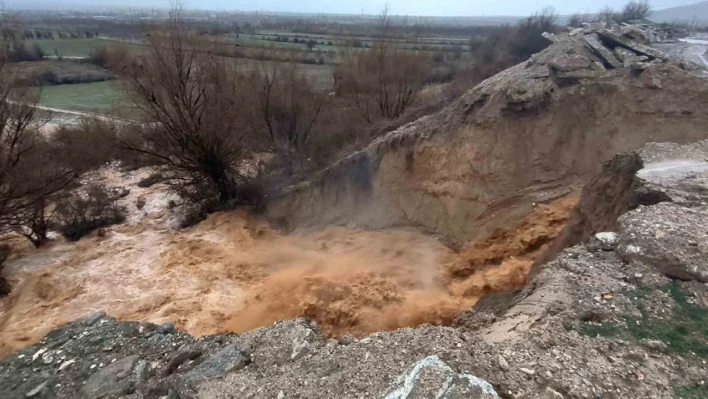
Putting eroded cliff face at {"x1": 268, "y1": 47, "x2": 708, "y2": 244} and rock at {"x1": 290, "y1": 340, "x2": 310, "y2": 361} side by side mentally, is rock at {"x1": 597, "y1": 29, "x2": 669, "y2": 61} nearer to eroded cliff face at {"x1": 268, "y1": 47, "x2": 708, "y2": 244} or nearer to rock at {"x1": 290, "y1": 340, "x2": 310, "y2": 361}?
eroded cliff face at {"x1": 268, "y1": 47, "x2": 708, "y2": 244}

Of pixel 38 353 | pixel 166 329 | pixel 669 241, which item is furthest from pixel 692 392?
pixel 38 353

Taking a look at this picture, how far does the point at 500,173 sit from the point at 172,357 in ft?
25.7

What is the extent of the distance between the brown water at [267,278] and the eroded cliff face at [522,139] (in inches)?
25.4

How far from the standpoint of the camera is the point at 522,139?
10.8 meters

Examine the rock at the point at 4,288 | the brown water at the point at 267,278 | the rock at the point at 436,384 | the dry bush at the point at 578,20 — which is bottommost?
the rock at the point at 4,288

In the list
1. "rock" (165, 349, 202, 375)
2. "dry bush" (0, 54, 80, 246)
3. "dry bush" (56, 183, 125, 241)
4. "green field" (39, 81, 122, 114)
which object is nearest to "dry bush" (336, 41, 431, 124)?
"dry bush" (56, 183, 125, 241)

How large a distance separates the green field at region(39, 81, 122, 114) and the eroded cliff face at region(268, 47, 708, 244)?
2607cm

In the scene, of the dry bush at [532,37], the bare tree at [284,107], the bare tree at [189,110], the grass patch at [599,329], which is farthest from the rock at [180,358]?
the dry bush at [532,37]

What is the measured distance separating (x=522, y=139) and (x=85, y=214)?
1399 centimetres

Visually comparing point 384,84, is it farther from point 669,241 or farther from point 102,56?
point 669,241

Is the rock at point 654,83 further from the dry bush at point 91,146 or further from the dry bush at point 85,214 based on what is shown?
the dry bush at point 91,146

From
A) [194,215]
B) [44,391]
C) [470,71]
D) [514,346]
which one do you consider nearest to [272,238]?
[194,215]

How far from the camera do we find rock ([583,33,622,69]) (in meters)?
11.5

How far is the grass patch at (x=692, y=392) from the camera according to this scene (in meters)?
4.19
